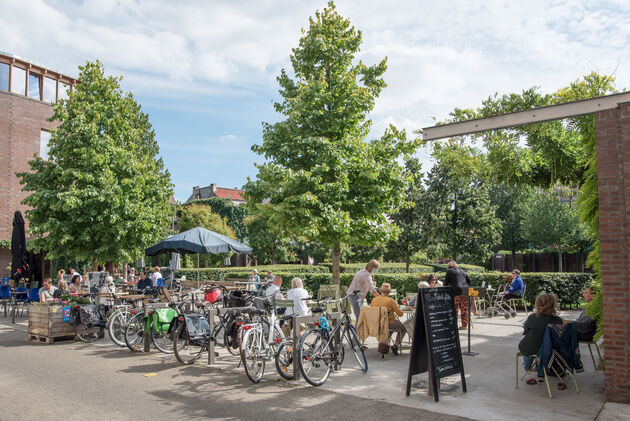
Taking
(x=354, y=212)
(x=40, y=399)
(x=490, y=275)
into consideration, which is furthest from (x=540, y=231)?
(x=40, y=399)

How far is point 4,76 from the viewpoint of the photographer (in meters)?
28.8

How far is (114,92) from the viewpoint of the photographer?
1653cm

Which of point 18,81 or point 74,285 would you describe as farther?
point 18,81

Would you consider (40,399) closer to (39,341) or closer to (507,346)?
(39,341)

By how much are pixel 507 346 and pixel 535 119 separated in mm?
4779

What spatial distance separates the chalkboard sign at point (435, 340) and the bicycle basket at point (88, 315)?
24.4 ft

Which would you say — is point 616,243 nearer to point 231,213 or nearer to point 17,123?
point 17,123

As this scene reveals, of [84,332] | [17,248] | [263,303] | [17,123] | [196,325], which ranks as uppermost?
[17,123]

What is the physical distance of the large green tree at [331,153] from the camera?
12930mm

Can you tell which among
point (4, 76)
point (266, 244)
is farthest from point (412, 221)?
point (4, 76)

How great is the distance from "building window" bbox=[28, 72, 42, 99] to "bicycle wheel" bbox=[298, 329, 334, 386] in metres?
30.3

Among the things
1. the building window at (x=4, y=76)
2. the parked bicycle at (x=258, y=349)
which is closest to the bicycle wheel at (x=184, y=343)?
the parked bicycle at (x=258, y=349)

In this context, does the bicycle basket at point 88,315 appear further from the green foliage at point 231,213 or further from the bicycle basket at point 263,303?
the green foliage at point 231,213

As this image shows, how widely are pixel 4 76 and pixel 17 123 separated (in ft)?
9.65
